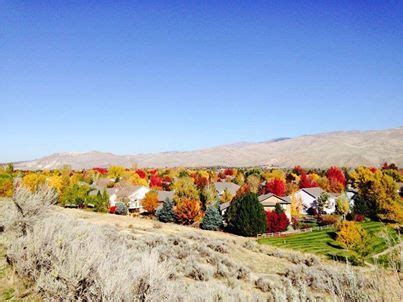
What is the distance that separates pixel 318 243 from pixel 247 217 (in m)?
11.4

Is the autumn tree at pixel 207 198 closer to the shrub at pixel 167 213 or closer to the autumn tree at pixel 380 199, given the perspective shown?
the shrub at pixel 167 213

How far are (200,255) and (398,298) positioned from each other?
2479 centimetres

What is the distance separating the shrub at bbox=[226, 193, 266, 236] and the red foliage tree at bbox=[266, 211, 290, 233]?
222 centimetres

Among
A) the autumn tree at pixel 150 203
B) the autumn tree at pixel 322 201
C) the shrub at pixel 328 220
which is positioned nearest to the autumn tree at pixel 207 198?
the autumn tree at pixel 150 203

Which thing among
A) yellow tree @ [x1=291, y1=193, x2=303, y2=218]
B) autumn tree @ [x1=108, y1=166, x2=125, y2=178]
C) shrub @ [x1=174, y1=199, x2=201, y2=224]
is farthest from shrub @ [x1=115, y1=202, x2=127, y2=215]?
autumn tree @ [x1=108, y1=166, x2=125, y2=178]

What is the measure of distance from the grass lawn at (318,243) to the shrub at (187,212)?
584 inches

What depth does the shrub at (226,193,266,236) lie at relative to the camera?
54.5 m

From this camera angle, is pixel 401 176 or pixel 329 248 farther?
pixel 401 176

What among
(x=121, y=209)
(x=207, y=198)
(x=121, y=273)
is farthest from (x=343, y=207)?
(x=121, y=273)

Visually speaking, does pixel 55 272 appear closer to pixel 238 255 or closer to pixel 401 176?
pixel 238 255

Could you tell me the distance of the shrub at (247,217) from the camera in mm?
54531

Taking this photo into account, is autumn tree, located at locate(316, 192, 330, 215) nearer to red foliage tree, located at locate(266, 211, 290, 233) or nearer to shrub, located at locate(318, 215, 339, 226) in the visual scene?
shrub, located at locate(318, 215, 339, 226)

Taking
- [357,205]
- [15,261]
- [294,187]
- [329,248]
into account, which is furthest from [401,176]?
[15,261]

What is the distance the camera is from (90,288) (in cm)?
945
